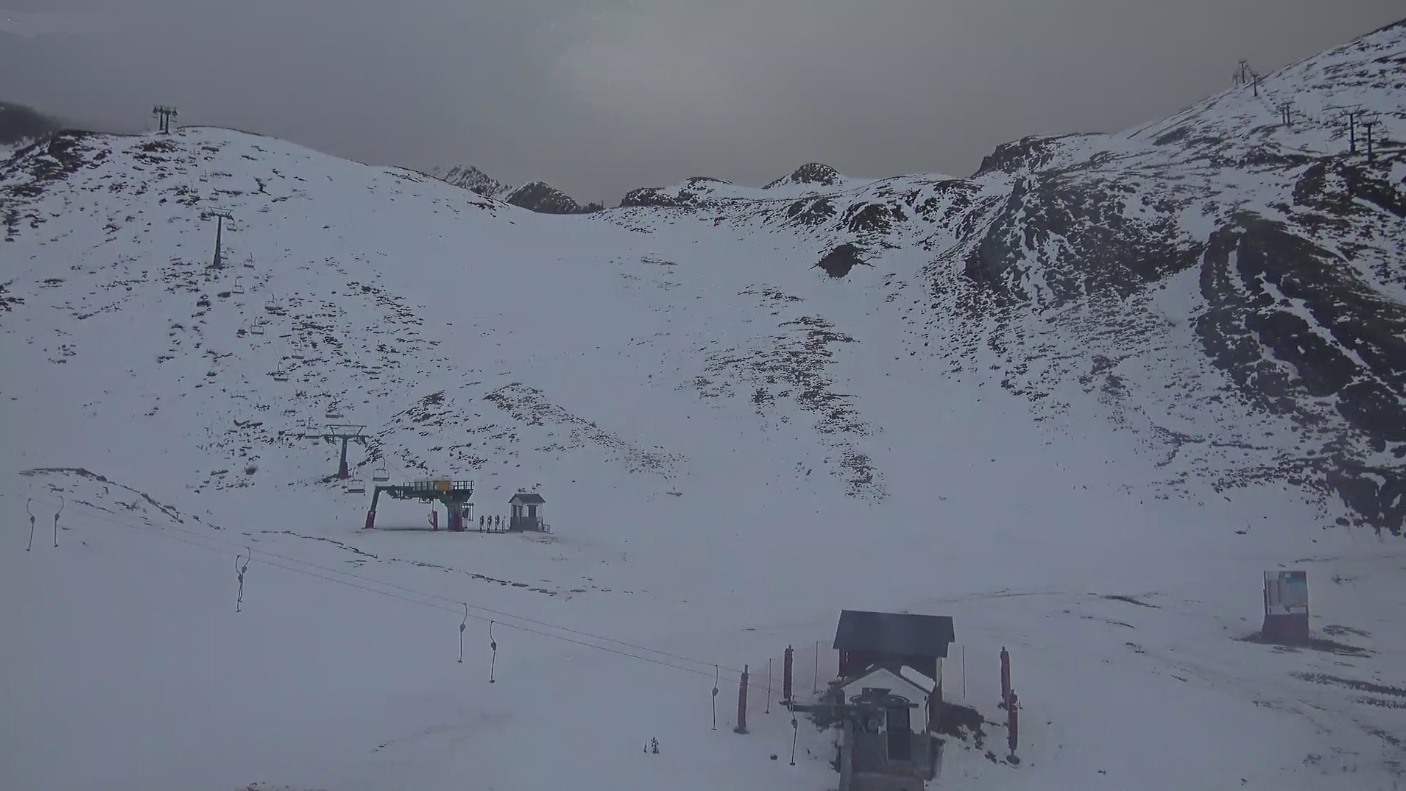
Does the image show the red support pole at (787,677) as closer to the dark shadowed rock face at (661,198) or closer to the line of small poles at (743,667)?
the line of small poles at (743,667)

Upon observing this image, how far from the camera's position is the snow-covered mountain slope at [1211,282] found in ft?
123

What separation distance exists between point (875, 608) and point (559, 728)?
1224cm

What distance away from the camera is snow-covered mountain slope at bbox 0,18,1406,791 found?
18.3m

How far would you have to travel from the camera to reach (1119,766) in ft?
59.3

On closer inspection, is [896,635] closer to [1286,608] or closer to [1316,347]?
[1286,608]

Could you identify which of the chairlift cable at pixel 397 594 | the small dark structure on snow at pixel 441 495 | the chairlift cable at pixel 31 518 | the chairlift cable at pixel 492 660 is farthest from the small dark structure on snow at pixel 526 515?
the chairlift cable at pixel 31 518

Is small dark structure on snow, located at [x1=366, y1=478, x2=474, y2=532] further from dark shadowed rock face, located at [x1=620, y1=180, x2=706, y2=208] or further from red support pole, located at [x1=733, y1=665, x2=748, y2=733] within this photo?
dark shadowed rock face, located at [x1=620, y1=180, x2=706, y2=208]

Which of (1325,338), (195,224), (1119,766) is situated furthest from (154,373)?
(1325,338)

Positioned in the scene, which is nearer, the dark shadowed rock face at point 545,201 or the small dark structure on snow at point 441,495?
the small dark structure on snow at point 441,495

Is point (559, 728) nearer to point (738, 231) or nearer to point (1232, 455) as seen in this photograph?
point (1232, 455)

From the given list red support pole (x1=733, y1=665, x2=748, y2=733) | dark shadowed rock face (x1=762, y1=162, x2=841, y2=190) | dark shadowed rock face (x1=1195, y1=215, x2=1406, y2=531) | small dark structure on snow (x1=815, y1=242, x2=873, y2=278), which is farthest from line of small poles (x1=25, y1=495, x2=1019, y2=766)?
dark shadowed rock face (x1=762, y1=162, x2=841, y2=190)

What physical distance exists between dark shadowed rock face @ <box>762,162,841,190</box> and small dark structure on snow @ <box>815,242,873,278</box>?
55487mm

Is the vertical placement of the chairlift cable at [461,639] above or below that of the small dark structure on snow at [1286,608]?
below

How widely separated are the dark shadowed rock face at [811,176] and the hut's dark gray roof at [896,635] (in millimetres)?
113492
